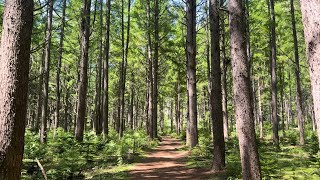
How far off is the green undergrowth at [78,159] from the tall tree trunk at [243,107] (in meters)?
4.64

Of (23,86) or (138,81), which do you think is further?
(138,81)

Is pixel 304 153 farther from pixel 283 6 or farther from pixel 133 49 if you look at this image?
pixel 133 49

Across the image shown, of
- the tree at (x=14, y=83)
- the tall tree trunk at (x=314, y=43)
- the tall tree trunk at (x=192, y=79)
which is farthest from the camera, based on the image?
the tall tree trunk at (x=192, y=79)

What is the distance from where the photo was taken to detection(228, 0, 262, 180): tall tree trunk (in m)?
6.36

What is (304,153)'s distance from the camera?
15.4 metres

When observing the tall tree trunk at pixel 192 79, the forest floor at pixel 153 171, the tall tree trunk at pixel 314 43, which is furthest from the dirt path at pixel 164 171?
the tall tree trunk at pixel 314 43

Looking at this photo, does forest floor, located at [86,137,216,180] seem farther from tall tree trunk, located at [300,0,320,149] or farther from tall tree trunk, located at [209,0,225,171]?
tall tree trunk, located at [300,0,320,149]

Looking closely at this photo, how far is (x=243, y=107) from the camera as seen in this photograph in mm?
6484

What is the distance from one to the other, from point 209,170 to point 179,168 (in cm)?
139

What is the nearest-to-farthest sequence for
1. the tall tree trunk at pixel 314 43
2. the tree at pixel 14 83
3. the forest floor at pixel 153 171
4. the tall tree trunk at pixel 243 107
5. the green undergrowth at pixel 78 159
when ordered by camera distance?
the tall tree trunk at pixel 314 43, the tree at pixel 14 83, the tall tree trunk at pixel 243 107, the forest floor at pixel 153 171, the green undergrowth at pixel 78 159

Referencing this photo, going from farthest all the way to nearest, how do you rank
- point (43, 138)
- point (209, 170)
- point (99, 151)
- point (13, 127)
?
point (43, 138) → point (99, 151) → point (209, 170) → point (13, 127)

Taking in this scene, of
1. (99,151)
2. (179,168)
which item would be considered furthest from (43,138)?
(179,168)

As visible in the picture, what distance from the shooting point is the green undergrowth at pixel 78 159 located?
9758 mm

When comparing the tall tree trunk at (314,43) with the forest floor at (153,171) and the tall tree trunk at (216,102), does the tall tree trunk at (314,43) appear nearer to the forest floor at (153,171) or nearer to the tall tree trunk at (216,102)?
the forest floor at (153,171)
